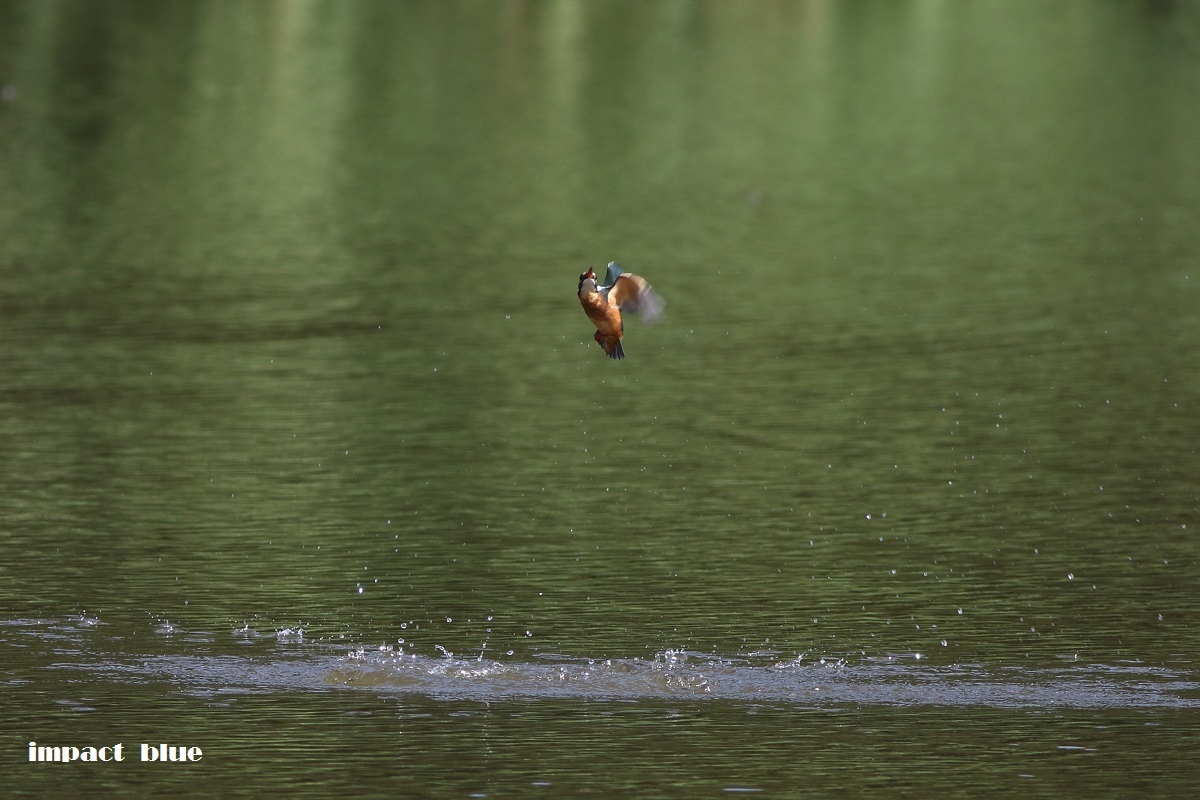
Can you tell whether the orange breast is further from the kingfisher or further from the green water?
the green water

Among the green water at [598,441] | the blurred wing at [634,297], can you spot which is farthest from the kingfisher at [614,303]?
the green water at [598,441]

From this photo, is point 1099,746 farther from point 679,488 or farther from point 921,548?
point 679,488

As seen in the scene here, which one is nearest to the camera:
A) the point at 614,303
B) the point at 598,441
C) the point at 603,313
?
the point at 603,313

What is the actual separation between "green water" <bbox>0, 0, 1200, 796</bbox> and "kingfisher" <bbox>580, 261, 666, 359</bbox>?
2.37 m

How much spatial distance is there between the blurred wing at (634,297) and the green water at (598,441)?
2.52m

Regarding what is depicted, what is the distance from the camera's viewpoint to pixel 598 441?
22.8 meters

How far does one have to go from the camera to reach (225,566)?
59.5 feet

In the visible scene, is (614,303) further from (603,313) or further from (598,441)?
(598,441)

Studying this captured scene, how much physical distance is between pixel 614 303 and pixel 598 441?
8972 millimetres

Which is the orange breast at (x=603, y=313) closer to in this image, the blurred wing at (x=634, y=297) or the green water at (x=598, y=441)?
the blurred wing at (x=634, y=297)

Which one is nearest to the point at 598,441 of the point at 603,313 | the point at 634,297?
the point at 634,297

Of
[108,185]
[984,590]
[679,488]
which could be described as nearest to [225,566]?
[679,488]

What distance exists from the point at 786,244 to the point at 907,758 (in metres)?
23.4

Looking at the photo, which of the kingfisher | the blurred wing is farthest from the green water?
the blurred wing
